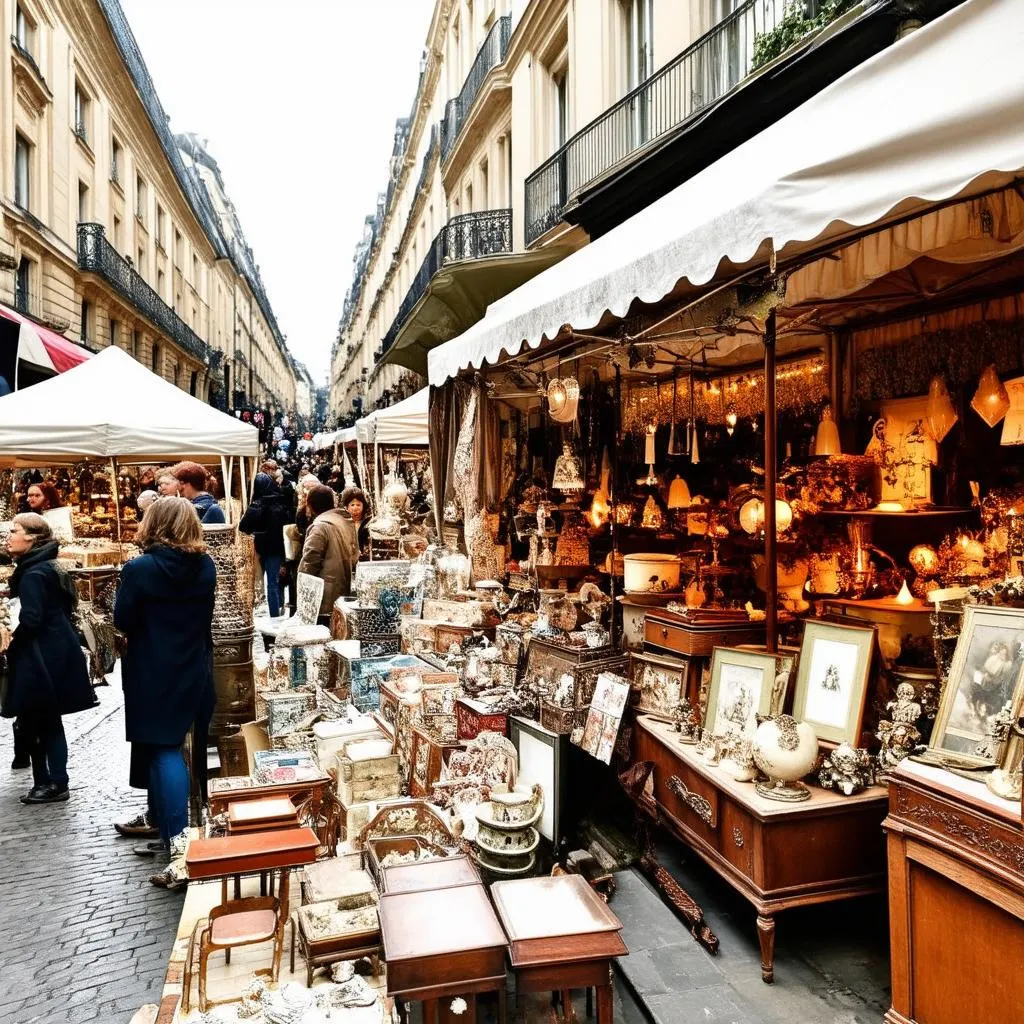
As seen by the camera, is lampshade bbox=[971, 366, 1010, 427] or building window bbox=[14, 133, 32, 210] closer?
lampshade bbox=[971, 366, 1010, 427]

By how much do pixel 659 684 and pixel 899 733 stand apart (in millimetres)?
1305

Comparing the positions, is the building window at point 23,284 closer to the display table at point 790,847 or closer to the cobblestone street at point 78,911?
the cobblestone street at point 78,911

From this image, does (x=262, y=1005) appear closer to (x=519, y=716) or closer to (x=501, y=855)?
(x=501, y=855)

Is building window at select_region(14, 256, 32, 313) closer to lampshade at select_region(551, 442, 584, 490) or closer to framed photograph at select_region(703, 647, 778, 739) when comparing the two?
lampshade at select_region(551, 442, 584, 490)

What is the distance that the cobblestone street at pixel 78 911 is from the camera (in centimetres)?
328

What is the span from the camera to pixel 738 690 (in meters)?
3.64

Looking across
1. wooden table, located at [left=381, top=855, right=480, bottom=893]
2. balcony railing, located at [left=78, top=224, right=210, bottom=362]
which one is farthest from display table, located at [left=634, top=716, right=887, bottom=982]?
balcony railing, located at [left=78, top=224, right=210, bottom=362]

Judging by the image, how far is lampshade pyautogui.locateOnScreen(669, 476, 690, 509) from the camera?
727 centimetres

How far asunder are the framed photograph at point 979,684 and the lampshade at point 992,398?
6.96ft

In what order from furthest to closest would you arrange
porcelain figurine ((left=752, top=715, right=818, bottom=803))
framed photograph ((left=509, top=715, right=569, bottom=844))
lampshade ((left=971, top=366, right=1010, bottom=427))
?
lampshade ((left=971, top=366, right=1010, bottom=427)) → framed photograph ((left=509, top=715, right=569, bottom=844)) → porcelain figurine ((left=752, top=715, right=818, bottom=803))

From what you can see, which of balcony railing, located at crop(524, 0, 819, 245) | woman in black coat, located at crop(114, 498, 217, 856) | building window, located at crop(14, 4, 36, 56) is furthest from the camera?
building window, located at crop(14, 4, 36, 56)

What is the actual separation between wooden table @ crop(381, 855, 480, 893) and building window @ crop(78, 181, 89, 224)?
22871 millimetres

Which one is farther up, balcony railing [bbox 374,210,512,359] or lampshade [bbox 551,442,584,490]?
balcony railing [bbox 374,210,512,359]

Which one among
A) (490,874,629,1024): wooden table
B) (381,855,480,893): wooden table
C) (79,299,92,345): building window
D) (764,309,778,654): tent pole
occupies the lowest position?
(490,874,629,1024): wooden table
